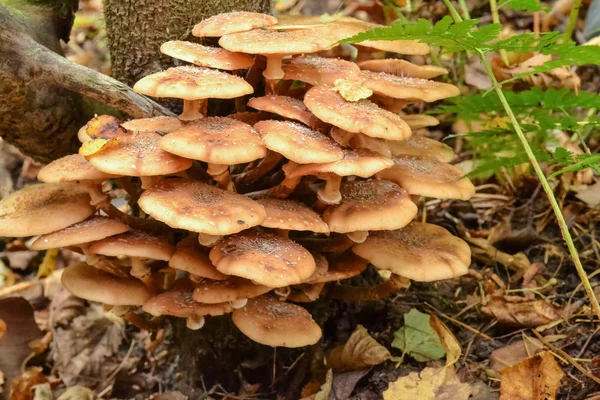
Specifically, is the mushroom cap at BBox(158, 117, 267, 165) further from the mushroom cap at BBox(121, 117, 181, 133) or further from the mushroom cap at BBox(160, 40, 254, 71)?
the mushroom cap at BBox(160, 40, 254, 71)

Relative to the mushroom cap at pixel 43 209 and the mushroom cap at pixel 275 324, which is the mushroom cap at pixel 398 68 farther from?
the mushroom cap at pixel 43 209

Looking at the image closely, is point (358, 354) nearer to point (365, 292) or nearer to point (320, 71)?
point (365, 292)

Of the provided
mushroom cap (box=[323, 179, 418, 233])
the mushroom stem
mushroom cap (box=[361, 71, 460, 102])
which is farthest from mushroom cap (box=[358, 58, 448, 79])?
the mushroom stem

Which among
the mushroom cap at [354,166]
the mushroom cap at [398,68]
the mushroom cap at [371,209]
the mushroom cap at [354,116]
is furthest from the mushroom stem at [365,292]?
the mushroom cap at [398,68]

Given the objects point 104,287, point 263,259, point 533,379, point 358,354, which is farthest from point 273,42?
point 533,379

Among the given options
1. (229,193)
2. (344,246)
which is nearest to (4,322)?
(229,193)
